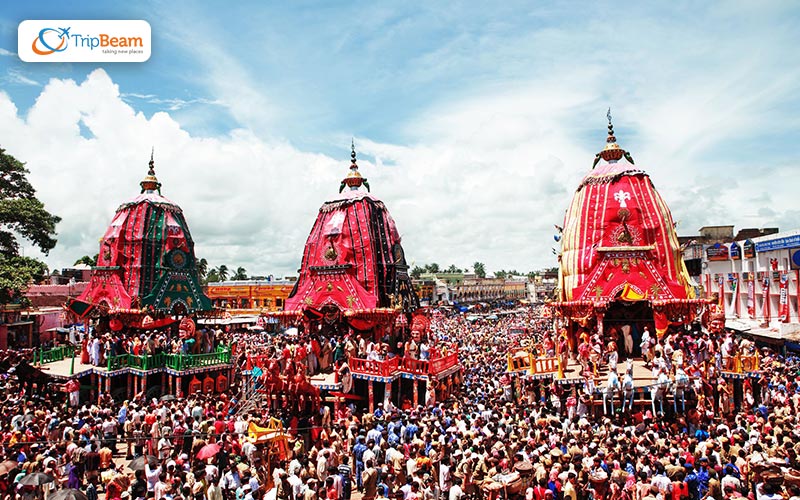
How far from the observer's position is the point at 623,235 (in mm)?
22562

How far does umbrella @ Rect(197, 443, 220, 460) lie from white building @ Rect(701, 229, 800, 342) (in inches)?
1056

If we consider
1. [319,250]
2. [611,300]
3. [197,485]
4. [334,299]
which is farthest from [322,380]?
[611,300]

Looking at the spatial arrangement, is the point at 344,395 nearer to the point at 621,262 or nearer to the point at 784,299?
the point at 621,262

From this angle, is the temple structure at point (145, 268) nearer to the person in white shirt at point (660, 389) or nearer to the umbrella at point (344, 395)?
the umbrella at point (344, 395)

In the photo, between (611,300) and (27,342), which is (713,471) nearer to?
(611,300)

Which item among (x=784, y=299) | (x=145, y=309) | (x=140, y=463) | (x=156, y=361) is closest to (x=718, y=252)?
(x=784, y=299)

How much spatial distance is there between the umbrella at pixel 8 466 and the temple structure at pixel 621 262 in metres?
18.4

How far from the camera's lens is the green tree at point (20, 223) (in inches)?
945

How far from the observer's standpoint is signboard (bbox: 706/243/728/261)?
128 ft

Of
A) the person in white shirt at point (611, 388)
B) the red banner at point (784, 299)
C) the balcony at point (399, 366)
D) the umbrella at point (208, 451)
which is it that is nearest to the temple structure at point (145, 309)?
the balcony at point (399, 366)

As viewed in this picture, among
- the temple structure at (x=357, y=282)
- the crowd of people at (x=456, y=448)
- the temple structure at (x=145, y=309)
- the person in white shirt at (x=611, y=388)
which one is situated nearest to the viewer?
the crowd of people at (x=456, y=448)

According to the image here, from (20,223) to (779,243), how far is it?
1560 inches

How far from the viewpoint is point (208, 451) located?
1151 cm

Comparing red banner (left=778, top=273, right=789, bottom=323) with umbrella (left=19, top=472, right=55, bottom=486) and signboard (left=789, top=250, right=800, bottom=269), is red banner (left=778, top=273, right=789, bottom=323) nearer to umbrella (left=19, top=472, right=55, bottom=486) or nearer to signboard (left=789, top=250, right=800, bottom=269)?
signboard (left=789, top=250, right=800, bottom=269)
